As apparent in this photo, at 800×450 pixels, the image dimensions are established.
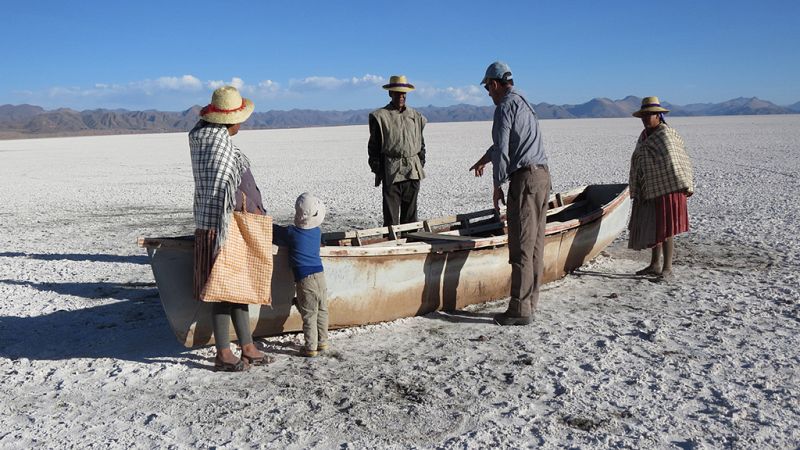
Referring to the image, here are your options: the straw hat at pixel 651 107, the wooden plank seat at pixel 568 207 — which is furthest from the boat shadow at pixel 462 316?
the straw hat at pixel 651 107

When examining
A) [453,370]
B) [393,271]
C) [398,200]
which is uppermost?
[398,200]

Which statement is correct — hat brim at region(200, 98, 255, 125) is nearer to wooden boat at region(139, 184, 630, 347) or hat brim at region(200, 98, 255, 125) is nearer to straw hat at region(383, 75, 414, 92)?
wooden boat at region(139, 184, 630, 347)

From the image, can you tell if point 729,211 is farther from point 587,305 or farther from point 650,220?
point 587,305

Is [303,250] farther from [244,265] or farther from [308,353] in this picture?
[308,353]

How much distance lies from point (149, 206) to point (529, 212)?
31.6 feet

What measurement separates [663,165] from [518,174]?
1.69m

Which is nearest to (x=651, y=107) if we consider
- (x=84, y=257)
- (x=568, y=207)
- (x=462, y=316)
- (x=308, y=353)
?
(x=568, y=207)

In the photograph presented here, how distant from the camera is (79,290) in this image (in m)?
6.49

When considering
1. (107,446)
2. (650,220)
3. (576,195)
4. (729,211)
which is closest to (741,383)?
(650,220)

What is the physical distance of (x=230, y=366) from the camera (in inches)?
170

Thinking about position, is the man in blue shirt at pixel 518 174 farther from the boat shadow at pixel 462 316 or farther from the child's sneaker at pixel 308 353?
the child's sneaker at pixel 308 353

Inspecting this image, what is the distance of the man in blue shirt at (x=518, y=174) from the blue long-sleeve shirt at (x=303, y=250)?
1383 mm

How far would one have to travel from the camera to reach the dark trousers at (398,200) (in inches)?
251

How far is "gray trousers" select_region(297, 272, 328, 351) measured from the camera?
449 cm
